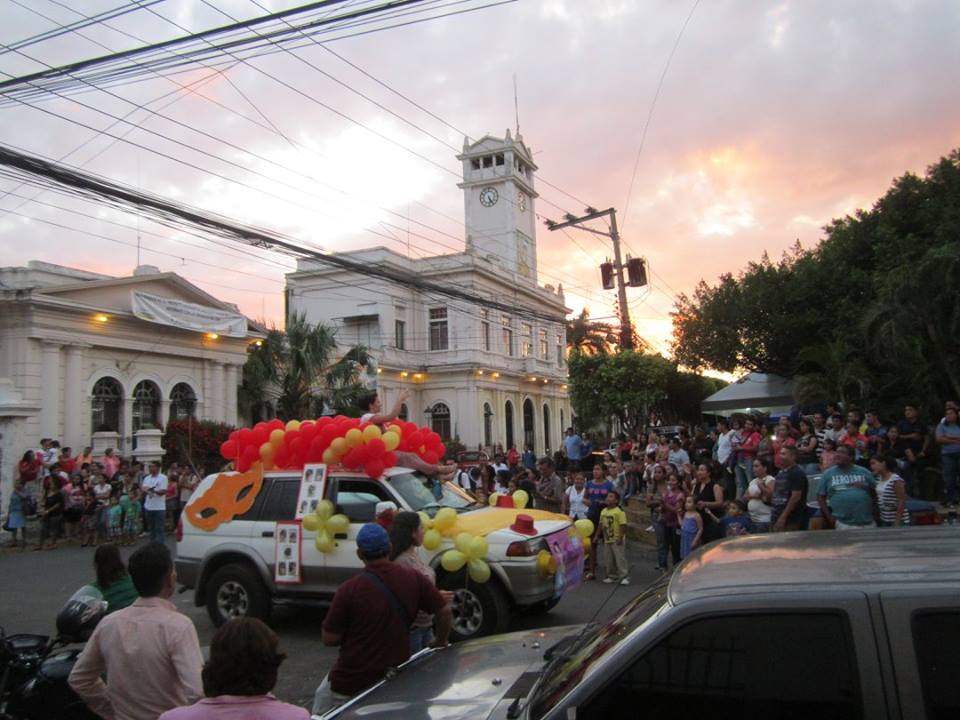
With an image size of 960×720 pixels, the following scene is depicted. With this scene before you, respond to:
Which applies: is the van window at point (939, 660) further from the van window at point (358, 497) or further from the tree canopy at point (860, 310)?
the tree canopy at point (860, 310)

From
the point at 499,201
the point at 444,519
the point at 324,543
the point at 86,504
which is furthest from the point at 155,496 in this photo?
the point at 499,201

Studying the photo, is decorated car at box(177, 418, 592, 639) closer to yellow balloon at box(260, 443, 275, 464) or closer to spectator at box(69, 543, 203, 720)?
yellow balloon at box(260, 443, 275, 464)

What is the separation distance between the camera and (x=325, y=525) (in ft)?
24.8

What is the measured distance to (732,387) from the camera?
83.8 ft

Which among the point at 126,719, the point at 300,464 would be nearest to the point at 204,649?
the point at 300,464

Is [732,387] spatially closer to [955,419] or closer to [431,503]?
[955,419]

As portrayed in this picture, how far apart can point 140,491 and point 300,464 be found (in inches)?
419

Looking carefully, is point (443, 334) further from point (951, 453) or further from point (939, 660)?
point (939, 660)

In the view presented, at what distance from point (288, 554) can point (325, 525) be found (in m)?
0.65

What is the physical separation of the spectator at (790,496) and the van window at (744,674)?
748 centimetres

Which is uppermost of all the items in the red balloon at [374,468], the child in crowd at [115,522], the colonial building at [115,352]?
the colonial building at [115,352]

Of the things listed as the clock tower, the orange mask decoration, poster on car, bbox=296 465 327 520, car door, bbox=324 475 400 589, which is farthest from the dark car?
the clock tower

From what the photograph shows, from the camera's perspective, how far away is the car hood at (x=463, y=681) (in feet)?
10.2

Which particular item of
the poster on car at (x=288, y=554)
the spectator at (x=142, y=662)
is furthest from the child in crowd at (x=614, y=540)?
the spectator at (x=142, y=662)
